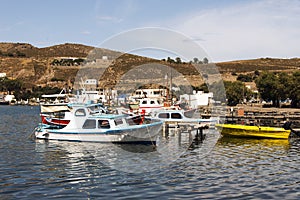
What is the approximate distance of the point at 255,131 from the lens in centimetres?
3809

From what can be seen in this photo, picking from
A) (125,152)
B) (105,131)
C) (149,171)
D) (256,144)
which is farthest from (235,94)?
(149,171)

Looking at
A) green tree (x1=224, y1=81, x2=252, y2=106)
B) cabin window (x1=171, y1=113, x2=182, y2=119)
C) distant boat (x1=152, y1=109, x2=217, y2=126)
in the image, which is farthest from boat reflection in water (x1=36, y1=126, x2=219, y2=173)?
green tree (x1=224, y1=81, x2=252, y2=106)

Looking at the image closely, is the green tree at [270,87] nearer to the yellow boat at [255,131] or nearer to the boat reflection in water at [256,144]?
the yellow boat at [255,131]

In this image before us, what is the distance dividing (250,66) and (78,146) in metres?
164

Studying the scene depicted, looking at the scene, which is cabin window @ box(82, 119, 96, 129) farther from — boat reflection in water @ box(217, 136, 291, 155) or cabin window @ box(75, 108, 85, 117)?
boat reflection in water @ box(217, 136, 291, 155)

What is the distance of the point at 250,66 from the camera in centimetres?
18788

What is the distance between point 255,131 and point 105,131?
1420cm

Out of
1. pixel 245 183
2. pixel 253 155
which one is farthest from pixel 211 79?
pixel 245 183

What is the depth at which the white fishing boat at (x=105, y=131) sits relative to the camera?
110ft

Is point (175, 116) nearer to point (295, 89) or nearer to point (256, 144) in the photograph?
point (256, 144)

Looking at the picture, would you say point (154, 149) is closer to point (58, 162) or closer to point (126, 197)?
point (58, 162)

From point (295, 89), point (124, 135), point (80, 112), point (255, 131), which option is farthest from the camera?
point (295, 89)

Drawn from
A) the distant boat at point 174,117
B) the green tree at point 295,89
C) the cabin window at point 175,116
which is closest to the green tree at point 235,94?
the green tree at point 295,89

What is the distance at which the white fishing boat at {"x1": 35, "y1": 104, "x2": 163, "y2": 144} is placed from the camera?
33.5 meters
